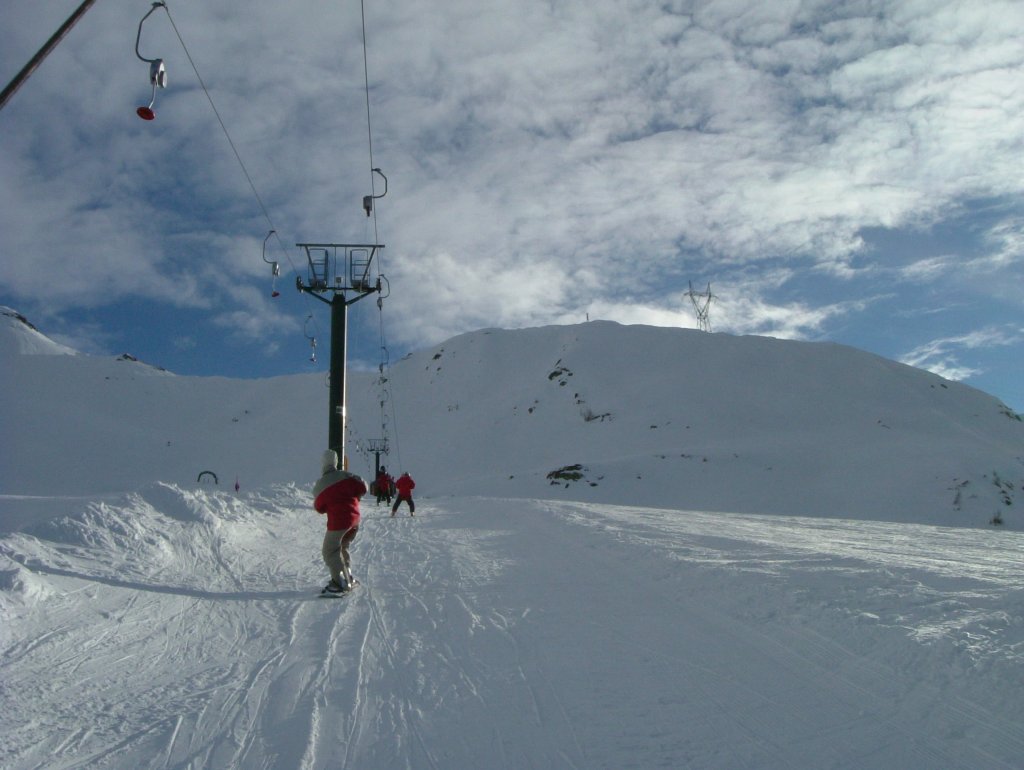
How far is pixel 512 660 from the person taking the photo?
5527 millimetres

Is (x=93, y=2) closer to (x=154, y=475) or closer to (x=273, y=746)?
(x=273, y=746)

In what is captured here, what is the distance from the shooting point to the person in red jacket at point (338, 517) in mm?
8406

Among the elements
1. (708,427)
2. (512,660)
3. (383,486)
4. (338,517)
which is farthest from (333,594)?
(708,427)

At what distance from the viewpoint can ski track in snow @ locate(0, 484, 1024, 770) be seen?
156 inches

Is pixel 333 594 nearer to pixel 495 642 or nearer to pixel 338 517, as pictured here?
pixel 338 517

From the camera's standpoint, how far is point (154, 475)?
Result: 185 ft

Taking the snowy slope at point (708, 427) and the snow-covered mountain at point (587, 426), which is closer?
the snowy slope at point (708, 427)

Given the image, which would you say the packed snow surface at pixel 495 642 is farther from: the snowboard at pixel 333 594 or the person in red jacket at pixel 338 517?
the person in red jacket at pixel 338 517

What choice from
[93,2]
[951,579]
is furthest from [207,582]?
[951,579]

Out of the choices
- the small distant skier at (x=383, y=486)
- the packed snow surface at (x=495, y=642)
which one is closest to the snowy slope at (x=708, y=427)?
the small distant skier at (x=383, y=486)

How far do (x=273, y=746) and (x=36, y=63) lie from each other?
6.76 m

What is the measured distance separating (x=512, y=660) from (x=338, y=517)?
3686 mm

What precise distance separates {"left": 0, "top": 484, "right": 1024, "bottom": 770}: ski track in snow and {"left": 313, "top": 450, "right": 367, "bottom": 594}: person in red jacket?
0.32m

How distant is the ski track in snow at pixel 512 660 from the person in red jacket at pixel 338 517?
1.05 ft
